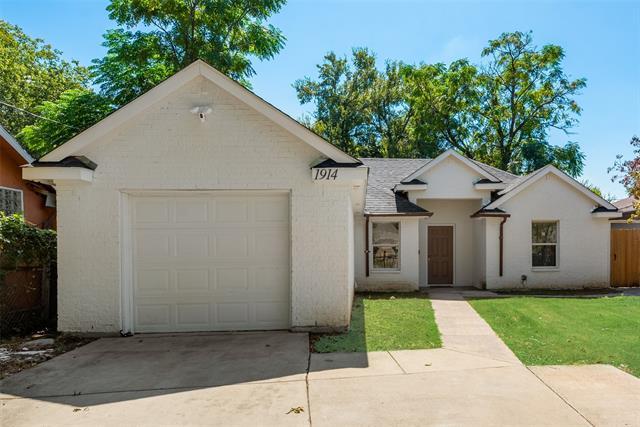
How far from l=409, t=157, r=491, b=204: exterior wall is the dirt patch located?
38.0 feet

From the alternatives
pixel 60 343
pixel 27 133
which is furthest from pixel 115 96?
pixel 60 343

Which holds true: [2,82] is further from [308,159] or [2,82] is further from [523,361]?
[523,361]

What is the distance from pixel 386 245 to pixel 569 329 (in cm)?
710

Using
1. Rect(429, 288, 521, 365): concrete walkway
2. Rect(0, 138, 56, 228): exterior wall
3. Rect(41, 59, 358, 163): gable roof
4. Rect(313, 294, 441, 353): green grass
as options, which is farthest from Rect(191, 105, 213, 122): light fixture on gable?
Rect(0, 138, 56, 228): exterior wall

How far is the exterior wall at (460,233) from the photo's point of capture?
15.8 meters

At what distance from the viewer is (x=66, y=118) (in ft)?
54.6

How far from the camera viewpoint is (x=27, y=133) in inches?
676

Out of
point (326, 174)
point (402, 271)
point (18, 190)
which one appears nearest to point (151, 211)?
point (326, 174)

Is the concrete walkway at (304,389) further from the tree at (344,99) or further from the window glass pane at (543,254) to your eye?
the tree at (344,99)

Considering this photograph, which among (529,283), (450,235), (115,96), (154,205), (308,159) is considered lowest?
(529,283)

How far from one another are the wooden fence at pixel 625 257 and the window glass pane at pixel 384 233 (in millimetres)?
8656

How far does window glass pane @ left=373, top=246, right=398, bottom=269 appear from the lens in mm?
14539

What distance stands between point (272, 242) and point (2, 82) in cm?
2855

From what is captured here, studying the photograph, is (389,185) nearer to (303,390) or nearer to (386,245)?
(386,245)
